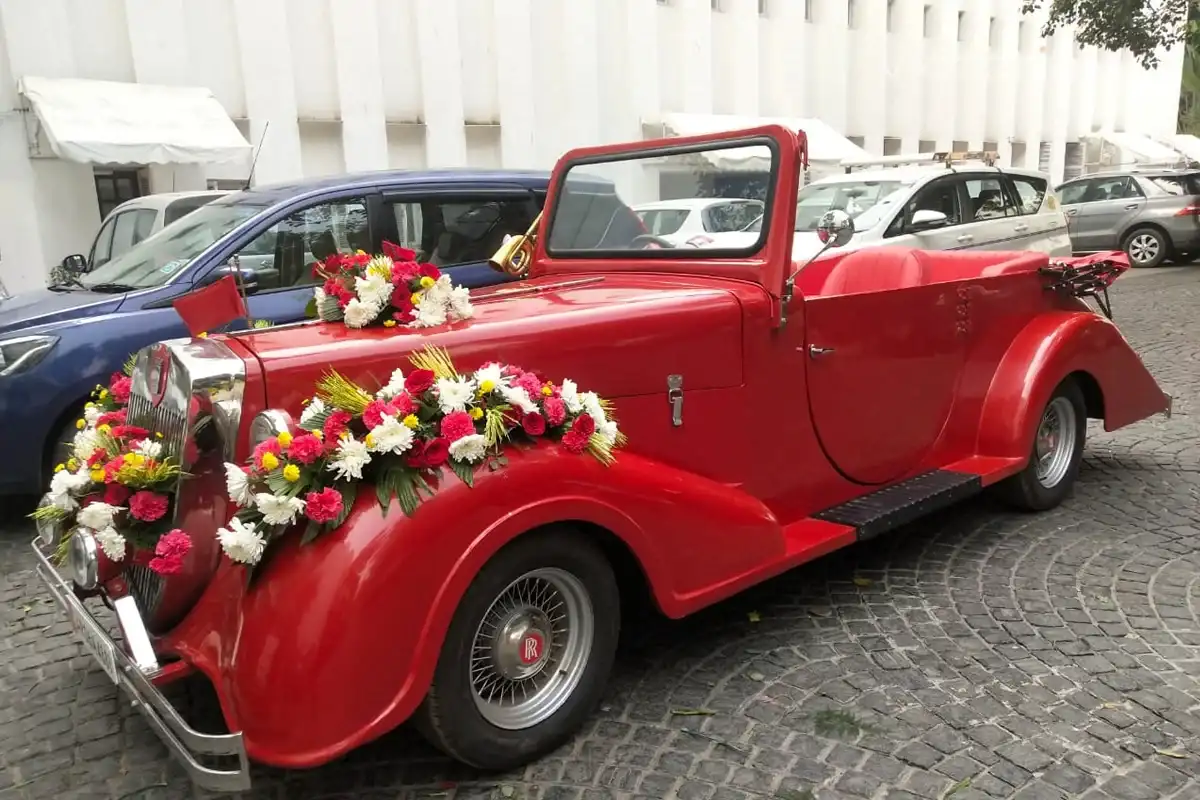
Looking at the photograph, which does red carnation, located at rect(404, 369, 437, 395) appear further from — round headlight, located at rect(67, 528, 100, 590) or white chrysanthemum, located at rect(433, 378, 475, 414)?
round headlight, located at rect(67, 528, 100, 590)

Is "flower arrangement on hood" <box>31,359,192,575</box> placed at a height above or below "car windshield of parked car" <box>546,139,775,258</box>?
below

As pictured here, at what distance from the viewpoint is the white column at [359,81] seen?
13492 millimetres

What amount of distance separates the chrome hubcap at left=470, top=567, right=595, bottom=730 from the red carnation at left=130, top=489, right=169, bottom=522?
3.12ft

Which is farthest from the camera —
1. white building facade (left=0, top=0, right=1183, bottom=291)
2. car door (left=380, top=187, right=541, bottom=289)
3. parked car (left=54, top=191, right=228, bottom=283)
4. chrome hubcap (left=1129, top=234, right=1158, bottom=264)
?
chrome hubcap (left=1129, top=234, right=1158, bottom=264)

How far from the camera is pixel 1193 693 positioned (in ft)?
9.61

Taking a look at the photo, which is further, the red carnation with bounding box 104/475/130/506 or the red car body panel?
the red carnation with bounding box 104/475/130/506

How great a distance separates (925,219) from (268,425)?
24.0ft

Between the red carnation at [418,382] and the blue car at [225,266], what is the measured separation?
1.78 meters

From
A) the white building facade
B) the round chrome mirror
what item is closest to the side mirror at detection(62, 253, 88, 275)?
the white building facade

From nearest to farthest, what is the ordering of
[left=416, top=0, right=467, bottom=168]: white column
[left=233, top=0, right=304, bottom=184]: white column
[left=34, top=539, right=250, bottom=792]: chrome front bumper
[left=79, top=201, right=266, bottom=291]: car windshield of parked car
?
1. [left=34, top=539, right=250, bottom=792]: chrome front bumper
2. [left=79, top=201, right=266, bottom=291]: car windshield of parked car
3. [left=233, top=0, right=304, bottom=184]: white column
4. [left=416, top=0, right=467, bottom=168]: white column

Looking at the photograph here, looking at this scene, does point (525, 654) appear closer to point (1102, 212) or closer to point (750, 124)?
point (750, 124)

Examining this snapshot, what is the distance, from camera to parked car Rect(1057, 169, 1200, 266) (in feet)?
48.1

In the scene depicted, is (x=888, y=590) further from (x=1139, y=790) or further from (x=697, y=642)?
(x=1139, y=790)

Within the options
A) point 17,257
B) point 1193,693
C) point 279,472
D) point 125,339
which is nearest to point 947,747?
point 1193,693
